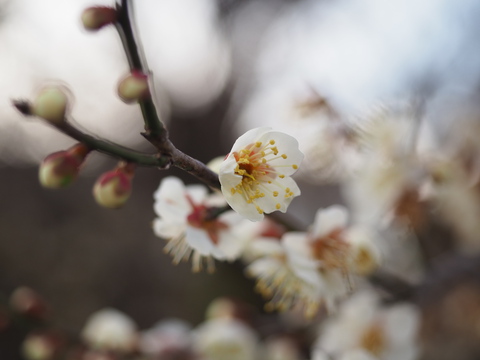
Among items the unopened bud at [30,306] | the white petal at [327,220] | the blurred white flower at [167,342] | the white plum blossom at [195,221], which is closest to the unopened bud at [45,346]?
the unopened bud at [30,306]

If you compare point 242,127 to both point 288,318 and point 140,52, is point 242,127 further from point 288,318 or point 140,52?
point 140,52

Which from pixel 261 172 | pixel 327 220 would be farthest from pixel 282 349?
pixel 261 172

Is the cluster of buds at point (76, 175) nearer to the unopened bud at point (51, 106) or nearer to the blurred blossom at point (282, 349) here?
the unopened bud at point (51, 106)

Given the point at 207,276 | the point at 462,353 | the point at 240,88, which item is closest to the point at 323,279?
the point at 462,353

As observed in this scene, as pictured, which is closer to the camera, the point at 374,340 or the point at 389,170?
the point at 374,340

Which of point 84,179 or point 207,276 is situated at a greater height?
point 84,179

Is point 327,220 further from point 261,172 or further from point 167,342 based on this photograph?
point 167,342

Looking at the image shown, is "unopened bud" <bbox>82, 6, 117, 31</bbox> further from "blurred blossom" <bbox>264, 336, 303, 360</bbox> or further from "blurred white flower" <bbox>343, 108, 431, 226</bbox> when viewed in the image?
"blurred blossom" <bbox>264, 336, 303, 360</bbox>
